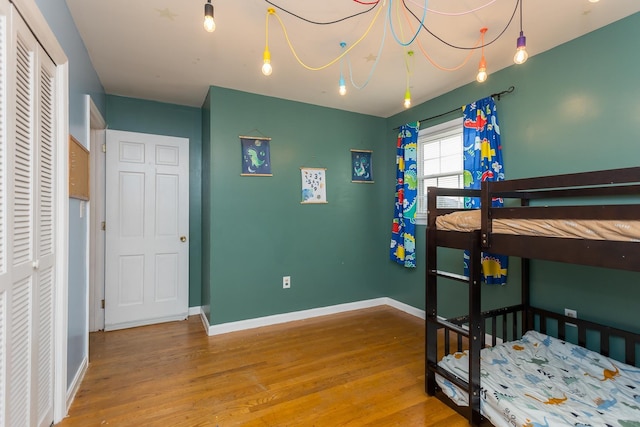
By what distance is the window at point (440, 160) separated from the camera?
3076mm

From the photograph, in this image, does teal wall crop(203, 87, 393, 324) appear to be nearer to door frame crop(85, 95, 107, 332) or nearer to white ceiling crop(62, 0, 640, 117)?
white ceiling crop(62, 0, 640, 117)

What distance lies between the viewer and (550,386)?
1.76 m

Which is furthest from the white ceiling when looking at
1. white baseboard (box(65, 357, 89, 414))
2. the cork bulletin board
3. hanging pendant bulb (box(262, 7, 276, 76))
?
white baseboard (box(65, 357, 89, 414))

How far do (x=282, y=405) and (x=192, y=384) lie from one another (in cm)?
71

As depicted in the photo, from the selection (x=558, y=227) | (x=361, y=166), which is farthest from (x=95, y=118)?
(x=558, y=227)

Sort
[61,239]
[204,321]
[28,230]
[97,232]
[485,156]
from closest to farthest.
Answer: [28,230]
[61,239]
[485,156]
[97,232]
[204,321]

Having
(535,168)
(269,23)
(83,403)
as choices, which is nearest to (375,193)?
(535,168)

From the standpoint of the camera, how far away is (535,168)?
7.90ft

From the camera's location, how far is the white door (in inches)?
124

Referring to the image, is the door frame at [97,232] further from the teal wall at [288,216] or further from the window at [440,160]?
the window at [440,160]

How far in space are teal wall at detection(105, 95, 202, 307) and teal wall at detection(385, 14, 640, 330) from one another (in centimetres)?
320

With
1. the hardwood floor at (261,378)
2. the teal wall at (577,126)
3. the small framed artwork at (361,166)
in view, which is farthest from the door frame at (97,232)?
the teal wall at (577,126)

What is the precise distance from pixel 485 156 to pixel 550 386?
5.82ft

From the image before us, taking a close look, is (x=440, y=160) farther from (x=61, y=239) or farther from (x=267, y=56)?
(x=61, y=239)
